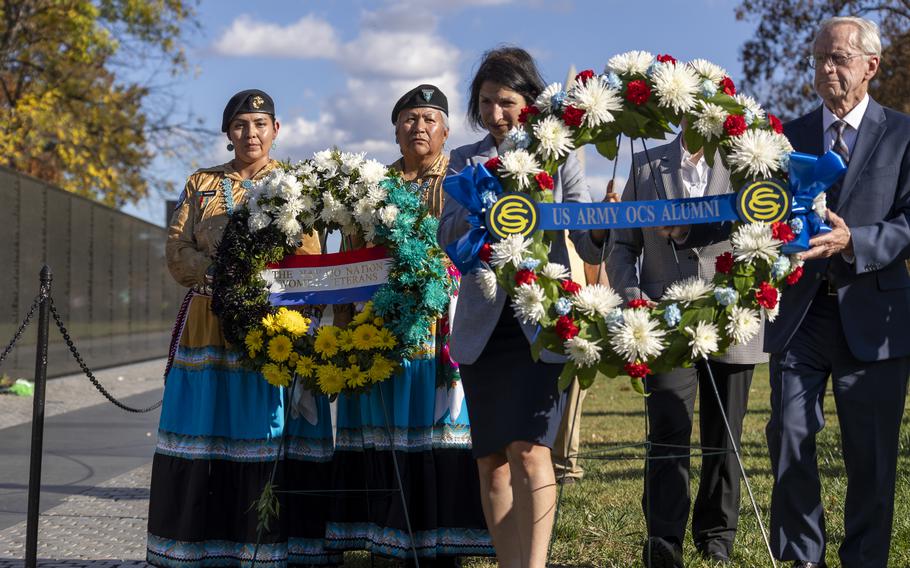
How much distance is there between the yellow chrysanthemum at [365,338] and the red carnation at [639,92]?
172 cm

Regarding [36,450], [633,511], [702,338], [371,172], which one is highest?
[371,172]

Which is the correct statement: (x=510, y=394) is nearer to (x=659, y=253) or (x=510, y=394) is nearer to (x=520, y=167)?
(x=520, y=167)

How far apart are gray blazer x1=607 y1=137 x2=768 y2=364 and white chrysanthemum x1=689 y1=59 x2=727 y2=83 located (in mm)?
918

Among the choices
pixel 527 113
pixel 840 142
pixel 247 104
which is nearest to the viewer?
pixel 527 113

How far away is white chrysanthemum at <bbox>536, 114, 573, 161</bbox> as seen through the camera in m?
4.30

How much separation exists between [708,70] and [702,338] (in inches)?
42.5

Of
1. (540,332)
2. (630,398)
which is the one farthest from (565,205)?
(630,398)

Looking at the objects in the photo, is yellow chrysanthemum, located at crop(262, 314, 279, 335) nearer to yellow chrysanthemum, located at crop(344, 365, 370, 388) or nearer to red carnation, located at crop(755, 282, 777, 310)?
yellow chrysanthemum, located at crop(344, 365, 370, 388)

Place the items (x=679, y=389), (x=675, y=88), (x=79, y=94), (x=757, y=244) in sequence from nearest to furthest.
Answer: (x=757, y=244), (x=675, y=88), (x=679, y=389), (x=79, y=94)

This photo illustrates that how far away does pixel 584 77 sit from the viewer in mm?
4449

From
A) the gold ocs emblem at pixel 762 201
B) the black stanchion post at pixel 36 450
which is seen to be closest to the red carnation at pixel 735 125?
the gold ocs emblem at pixel 762 201

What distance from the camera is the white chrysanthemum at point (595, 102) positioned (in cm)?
434

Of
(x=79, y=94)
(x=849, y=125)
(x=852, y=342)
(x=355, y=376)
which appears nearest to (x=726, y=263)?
(x=852, y=342)

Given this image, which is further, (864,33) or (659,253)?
(659,253)
